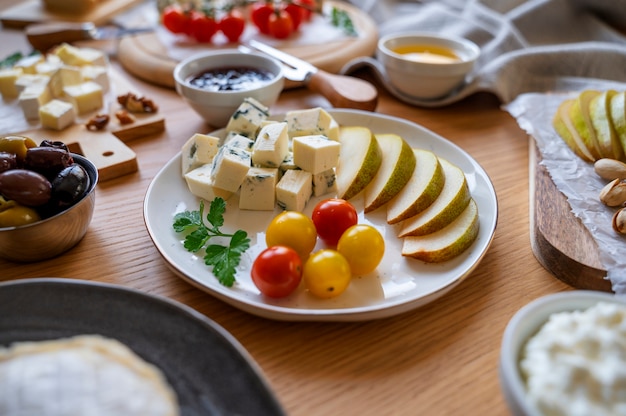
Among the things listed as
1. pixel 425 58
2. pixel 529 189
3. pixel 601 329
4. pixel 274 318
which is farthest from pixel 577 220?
pixel 425 58

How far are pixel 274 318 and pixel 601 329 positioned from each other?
68 centimetres

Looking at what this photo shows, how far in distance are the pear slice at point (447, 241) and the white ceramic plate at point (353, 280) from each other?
2cm

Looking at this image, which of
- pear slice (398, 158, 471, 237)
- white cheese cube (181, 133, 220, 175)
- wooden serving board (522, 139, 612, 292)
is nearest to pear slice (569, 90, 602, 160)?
wooden serving board (522, 139, 612, 292)

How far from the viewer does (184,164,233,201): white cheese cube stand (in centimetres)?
157

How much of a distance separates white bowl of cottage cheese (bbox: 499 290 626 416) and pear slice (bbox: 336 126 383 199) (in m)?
0.74

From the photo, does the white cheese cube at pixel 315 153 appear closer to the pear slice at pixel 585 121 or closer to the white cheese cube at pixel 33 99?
the pear slice at pixel 585 121

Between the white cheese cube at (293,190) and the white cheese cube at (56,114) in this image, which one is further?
the white cheese cube at (56,114)

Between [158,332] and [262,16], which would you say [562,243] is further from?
[262,16]

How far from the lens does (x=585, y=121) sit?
5.92ft

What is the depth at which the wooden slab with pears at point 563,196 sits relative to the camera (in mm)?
1339

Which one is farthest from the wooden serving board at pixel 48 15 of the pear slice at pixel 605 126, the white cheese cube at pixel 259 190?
the pear slice at pixel 605 126

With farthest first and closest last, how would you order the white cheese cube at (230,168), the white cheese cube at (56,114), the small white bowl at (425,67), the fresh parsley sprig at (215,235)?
the small white bowl at (425,67) → the white cheese cube at (56,114) → the white cheese cube at (230,168) → the fresh parsley sprig at (215,235)

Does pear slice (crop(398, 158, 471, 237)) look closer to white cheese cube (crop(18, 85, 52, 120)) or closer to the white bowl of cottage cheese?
the white bowl of cottage cheese

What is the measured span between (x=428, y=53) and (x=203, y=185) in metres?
1.32
